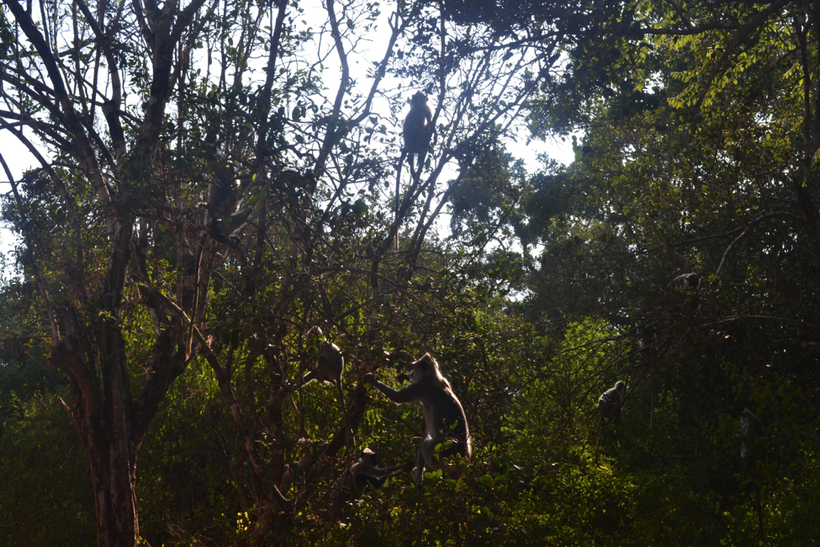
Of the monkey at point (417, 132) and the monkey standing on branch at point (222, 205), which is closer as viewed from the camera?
the monkey standing on branch at point (222, 205)

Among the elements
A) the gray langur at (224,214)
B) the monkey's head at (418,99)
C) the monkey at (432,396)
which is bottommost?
the monkey at (432,396)

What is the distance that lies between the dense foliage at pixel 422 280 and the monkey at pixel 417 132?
0.13 meters

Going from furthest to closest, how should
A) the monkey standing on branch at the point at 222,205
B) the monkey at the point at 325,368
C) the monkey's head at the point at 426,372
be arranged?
the monkey at the point at 325,368
the monkey's head at the point at 426,372
the monkey standing on branch at the point at 222,205

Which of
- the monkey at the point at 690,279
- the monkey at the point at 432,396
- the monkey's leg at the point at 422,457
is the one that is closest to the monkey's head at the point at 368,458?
the monkey at the point at 432,396

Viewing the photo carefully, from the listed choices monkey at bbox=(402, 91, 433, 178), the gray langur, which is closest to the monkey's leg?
the gray langur

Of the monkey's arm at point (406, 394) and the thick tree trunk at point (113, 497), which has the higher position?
the monkey's arm at point (406, 394)

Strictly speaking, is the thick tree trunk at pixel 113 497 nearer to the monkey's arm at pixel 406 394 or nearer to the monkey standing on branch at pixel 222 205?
the monkey standing on branch at pixel 222 205

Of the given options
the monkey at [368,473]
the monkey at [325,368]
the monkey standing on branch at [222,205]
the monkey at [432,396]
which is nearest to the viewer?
the monkey standing on branch at [222,205]

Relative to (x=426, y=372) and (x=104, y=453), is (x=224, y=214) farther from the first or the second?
(x=104, y=453)

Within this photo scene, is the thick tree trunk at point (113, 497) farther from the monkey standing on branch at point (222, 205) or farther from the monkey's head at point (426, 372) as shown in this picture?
the monkey's head at point (426, 372)

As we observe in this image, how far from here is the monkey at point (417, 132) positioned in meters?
5.85

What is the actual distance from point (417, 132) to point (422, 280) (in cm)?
153

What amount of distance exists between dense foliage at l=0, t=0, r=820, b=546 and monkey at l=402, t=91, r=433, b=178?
0.13m

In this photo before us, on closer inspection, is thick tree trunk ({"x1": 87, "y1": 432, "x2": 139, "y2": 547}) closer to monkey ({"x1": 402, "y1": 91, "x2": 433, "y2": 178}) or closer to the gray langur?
the gray langur
